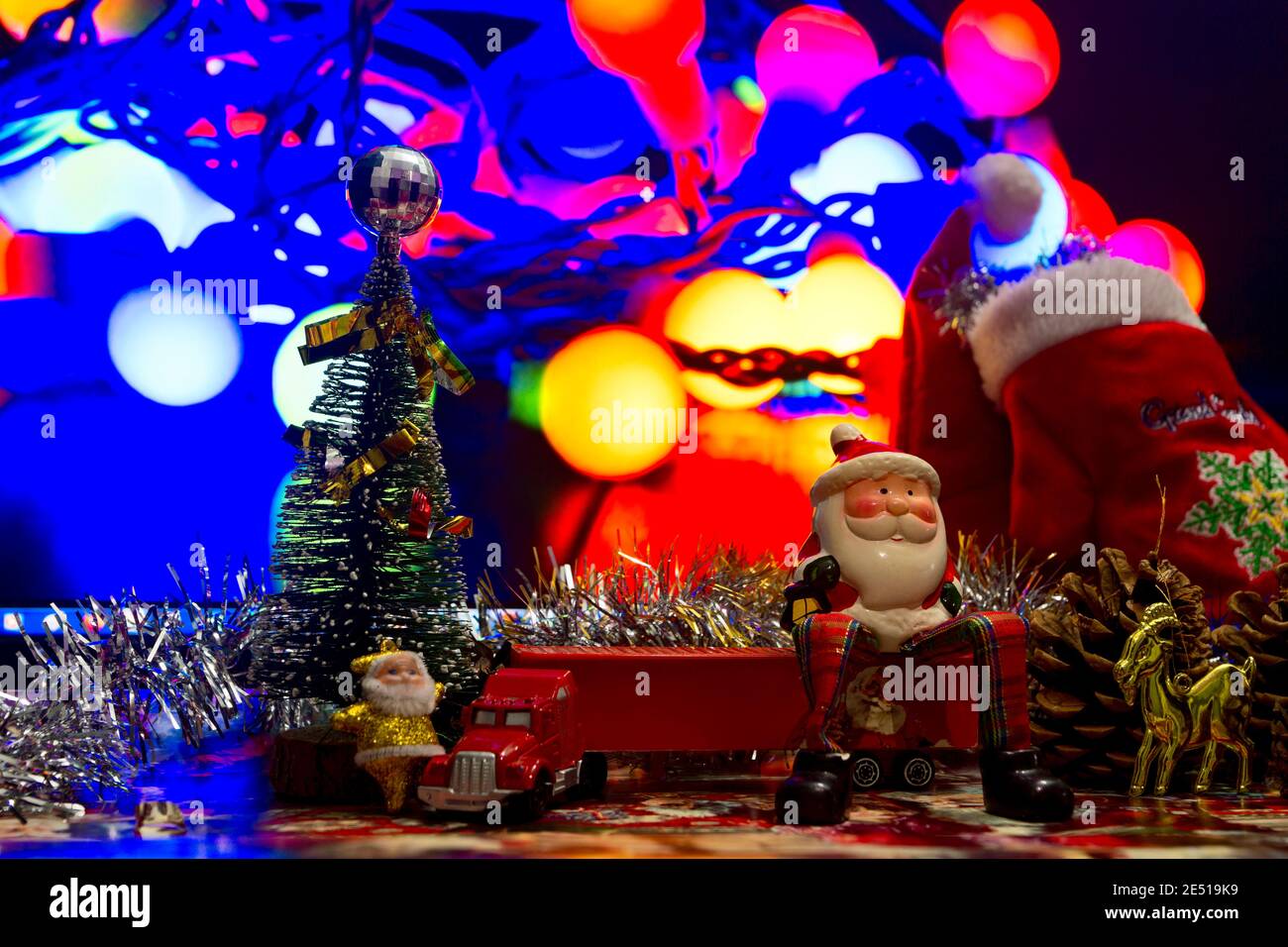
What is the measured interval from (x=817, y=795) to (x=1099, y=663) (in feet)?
1.73

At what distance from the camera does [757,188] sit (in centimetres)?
341

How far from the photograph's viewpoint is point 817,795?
1.65 m

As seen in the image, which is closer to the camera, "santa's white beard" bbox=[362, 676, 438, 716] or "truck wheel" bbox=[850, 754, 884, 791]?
"santa's white beard" bbox=[362, 676, 438, 716]

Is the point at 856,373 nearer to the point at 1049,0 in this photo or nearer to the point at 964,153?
the point at 964,153

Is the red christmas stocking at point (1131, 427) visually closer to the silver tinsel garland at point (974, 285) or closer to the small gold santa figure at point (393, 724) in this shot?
the silver tinsel garland at point (974, 285)

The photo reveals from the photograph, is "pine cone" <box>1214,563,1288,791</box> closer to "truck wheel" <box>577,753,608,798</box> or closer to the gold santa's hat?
"truck wheel" <box>577,753,608,798</box>

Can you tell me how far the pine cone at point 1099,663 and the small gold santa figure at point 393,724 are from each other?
0.91 m

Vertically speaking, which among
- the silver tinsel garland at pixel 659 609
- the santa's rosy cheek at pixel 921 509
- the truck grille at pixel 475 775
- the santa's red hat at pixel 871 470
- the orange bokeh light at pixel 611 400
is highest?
the orange bokeh light at pixel 611 400

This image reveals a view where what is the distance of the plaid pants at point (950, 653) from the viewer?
1739 millimetres

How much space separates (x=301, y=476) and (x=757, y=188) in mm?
1770

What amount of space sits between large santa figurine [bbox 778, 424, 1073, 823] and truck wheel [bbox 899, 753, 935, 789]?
13 centimetres

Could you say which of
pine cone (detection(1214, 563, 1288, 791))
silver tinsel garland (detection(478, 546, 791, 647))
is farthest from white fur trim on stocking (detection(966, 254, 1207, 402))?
pine cone (detection(1214, 563, 1288, 791))

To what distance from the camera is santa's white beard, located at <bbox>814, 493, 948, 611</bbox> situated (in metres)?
1.85

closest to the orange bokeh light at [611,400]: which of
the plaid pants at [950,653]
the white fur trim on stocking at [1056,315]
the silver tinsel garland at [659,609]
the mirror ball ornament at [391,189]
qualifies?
the white fur trim on stocking at [1056,315]
